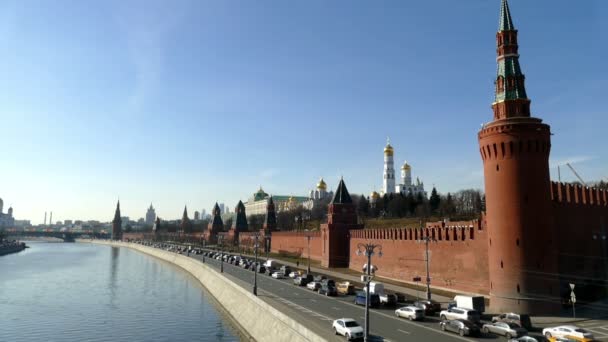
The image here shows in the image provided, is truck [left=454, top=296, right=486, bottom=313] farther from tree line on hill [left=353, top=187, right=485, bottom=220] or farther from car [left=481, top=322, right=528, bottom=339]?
tree line on hill [left=353, top=187, right=485, bottom=220]

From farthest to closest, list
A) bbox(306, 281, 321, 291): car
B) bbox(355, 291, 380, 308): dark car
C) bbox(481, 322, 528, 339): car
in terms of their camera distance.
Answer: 1. bbox(306, 281, 321, 291): car
2. bbox(355, 291, 380, 308): dark car
3. bbox(481, 322, 528, 339): car


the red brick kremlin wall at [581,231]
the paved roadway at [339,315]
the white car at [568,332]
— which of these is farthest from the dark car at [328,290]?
the white car at [568,332]

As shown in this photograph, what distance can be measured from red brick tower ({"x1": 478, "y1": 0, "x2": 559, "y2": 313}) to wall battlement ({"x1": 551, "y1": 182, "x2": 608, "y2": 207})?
553cm

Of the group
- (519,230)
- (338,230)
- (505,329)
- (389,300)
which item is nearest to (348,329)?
(505,329)

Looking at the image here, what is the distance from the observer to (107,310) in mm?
45094

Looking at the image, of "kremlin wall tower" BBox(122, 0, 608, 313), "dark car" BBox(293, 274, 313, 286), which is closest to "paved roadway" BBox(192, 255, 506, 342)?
"dark car" BBox(293, 274, 313, 286)

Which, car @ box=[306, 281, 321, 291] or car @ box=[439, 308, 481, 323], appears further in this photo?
car @ box=[306, 281, 321, 291]

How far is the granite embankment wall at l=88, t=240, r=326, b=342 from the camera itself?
84.0 ft

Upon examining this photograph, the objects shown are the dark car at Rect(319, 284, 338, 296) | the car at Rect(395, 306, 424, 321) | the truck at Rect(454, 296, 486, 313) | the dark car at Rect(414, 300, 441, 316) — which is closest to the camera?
the car at Rect(395, 306, 424, 321)

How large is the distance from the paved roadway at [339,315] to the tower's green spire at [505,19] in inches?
909

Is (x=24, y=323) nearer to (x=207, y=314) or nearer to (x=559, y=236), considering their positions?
(x=207, y=314)

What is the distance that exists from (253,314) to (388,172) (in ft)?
410

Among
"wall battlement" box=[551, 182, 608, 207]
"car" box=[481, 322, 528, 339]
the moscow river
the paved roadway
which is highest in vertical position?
"wall battlement" box=[551, 182, 608, 207]

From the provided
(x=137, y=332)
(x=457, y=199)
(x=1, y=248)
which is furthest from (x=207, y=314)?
(x=1, y=248)
